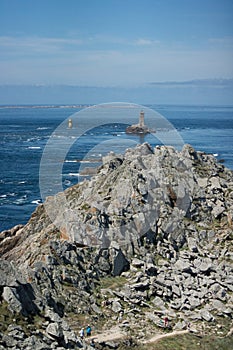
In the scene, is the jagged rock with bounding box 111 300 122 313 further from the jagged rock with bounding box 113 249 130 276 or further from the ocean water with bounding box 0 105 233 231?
the ocean water with bounding box 0 105 233 231

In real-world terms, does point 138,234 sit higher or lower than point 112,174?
lower

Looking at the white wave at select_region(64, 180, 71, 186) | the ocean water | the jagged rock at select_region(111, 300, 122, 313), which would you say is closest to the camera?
the jagged rock at select_region(111, 300, 122, 313)

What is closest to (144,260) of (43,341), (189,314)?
(189,314)

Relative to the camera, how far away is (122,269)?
36.6m

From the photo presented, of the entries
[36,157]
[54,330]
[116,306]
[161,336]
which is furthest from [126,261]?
[36,157]

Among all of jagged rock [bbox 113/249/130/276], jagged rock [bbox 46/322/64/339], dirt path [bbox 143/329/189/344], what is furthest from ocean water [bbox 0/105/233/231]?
jagged rock [bbox 46/322/64/339]

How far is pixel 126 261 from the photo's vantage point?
122 feet

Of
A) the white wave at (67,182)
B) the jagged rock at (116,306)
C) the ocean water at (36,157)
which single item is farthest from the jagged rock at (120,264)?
the white wave at (67,182)

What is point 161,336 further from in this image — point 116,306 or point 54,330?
point 54,330

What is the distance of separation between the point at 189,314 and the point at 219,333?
2468 mm

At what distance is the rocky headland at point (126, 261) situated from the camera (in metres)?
27.9

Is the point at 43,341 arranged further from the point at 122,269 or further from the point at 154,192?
the point at 154,192

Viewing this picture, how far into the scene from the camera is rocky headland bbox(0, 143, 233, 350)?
91.5 ft

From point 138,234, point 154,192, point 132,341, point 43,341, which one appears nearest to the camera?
point 43,341
